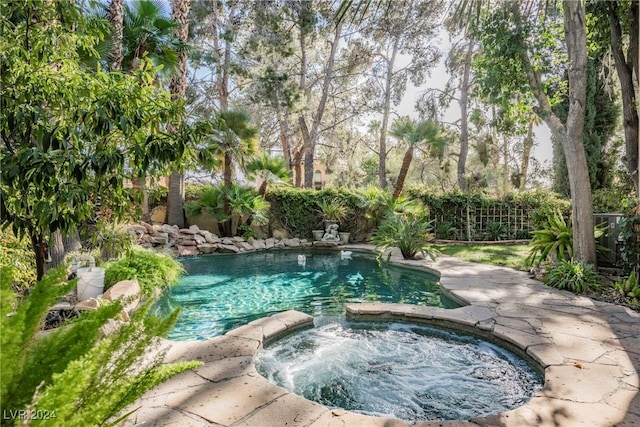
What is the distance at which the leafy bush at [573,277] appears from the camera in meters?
5.35

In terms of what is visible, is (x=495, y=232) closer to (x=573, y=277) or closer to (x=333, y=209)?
(x=333, y=209)

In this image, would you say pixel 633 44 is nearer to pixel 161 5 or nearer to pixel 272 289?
pixel 272 289

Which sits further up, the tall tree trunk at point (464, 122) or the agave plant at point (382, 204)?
the tall tree trunk at point (464, 122)

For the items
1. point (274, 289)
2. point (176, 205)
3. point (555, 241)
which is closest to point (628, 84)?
point (555, 241)

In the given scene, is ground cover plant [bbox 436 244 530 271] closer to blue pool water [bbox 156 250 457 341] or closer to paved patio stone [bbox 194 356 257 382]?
blue pool water [bbox 156 250 457 341]

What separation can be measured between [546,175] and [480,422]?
26793mm

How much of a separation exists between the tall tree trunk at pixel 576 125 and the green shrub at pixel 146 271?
652cm

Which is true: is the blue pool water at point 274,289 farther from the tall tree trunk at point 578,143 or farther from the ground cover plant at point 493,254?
the tall tree trunk at point 578,143

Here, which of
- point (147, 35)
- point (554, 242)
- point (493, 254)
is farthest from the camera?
point (493, 254)

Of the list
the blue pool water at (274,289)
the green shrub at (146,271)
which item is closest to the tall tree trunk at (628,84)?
the blue pool water at (274,289)

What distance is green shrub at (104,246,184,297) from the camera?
16.7ft

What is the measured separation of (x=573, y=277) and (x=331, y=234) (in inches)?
278

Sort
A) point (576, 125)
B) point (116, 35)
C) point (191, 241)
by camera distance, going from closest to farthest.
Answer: point (576, 125) → point (116, 35) → point (191, 241)

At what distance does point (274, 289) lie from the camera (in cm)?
635
